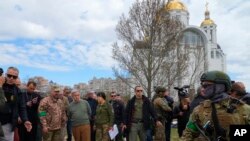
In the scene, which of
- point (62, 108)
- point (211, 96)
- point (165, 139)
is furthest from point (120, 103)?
point (211, 96)

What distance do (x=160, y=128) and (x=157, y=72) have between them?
851 inches

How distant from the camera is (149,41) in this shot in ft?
103

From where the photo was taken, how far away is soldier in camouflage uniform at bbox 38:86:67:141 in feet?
31.5

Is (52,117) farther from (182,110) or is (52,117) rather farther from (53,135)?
(182,110)

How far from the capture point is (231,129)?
389 cm

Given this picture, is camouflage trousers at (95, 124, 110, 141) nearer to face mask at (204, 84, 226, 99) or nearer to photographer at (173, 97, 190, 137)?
photographer at (173, 97, 190, 137)

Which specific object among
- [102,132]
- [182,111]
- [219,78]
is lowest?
[102,132]

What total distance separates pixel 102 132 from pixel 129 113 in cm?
146

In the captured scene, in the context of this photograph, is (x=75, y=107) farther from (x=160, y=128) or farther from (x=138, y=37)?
(x=138, y=37)

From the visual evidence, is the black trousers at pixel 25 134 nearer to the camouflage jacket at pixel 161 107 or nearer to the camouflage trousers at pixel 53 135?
the camouflage trousers at pixel 53 135

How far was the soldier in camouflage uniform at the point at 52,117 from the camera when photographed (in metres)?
9.60

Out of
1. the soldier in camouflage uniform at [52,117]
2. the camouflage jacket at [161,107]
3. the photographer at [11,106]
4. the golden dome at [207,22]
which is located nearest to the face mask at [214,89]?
the photographer at [11,106]

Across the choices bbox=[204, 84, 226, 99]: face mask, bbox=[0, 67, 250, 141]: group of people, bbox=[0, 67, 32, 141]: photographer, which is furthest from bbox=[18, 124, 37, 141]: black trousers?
bbox=[204, 84, 226, 99]: face mask

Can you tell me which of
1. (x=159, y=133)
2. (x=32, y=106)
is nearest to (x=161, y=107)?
(x=159, y=133)
